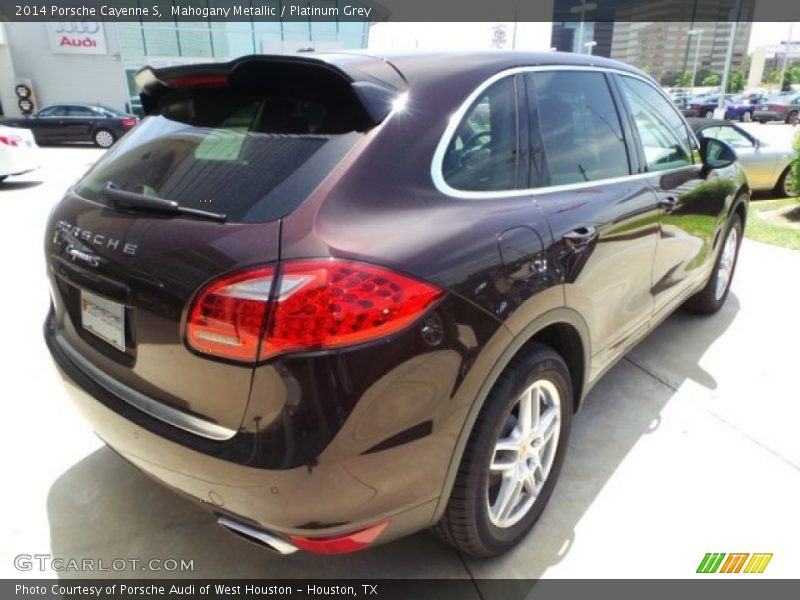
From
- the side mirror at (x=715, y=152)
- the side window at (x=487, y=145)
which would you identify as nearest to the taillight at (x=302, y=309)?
the side window at (x=487, y=145)

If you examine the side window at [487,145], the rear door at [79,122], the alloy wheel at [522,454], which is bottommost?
the rear door at [79,122]

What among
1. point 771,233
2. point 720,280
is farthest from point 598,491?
point 771,233

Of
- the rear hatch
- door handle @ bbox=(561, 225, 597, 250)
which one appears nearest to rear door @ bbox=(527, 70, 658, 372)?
door handle @ bbox=(561, 225, 597, 250)

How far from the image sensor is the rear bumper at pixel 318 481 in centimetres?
155

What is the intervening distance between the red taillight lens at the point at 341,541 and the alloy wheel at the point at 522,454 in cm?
47

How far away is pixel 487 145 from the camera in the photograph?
6.79 ft

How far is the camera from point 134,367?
6.01 ft

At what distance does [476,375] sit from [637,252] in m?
1.40

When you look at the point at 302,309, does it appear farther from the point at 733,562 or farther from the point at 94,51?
the point at 94,51

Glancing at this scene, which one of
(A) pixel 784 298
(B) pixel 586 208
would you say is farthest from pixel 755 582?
(A) pixel 784 298

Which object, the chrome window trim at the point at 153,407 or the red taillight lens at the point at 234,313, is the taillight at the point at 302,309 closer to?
the red taillight lens at the point at 234,313

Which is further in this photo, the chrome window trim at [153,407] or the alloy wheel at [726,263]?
the alloy wheel at [726,263]

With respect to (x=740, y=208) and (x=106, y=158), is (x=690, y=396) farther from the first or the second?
(x=106, y=158)

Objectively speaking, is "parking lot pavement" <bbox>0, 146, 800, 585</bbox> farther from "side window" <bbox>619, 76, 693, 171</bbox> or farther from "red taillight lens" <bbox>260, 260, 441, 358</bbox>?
"side window" <bbox>619, 76, 693, 171</bbox>
